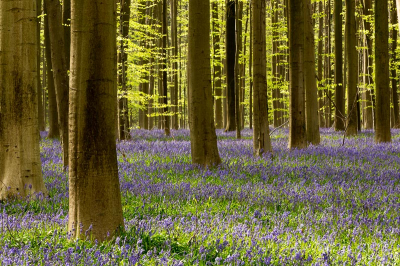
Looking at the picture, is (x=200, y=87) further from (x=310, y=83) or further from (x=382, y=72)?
(x=382, y=72)

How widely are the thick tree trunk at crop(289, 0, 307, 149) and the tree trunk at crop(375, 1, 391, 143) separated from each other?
3350 millimetres

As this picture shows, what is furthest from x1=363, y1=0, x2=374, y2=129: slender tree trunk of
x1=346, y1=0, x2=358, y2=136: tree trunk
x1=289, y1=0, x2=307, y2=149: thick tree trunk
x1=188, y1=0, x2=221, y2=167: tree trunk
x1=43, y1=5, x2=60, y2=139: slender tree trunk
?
x1=43, y1=5, x2=60, y2=139: slender tree trunk

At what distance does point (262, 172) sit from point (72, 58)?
520cm

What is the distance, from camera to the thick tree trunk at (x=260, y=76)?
1085cm

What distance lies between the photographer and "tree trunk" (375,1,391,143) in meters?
13.8

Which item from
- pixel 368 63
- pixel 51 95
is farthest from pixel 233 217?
pixel 368 63

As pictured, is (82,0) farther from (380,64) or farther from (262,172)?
(380,64)

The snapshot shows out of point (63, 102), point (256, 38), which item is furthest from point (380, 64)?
point (63, 102)

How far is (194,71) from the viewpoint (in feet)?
29.9

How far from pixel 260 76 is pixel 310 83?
12.1 feet

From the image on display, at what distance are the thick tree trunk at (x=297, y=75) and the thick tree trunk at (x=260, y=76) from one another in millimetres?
1632

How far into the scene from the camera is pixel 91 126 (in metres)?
4.09

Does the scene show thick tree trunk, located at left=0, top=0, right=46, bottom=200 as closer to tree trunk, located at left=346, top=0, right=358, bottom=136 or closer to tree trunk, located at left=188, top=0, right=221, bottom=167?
tree trunk, located at left=188, top=0, right=221, bottom=167

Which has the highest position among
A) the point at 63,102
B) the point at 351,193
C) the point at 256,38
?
the point at 256,38
